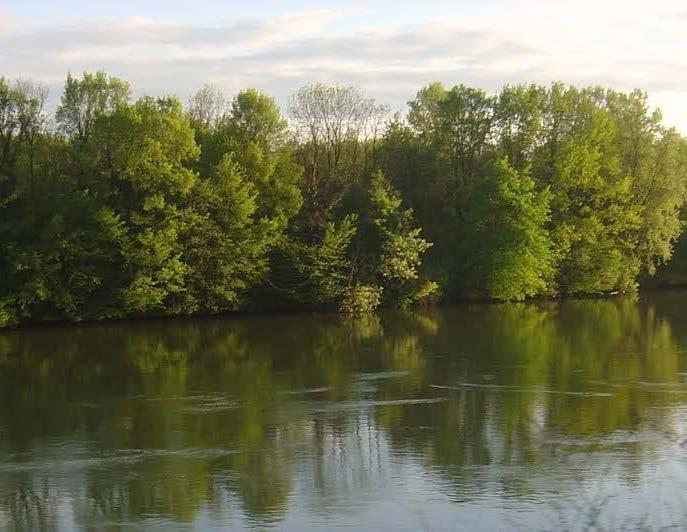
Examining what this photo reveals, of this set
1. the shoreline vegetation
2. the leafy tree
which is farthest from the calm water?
the leafy tree

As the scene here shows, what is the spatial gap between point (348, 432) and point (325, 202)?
32787mm

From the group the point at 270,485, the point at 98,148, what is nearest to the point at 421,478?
the point at 270,485

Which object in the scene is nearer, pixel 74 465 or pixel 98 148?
pixel 74 465

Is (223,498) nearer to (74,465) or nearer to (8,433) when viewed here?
(74,465)

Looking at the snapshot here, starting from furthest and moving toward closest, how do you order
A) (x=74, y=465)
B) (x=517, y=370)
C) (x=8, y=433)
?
(x=517, y=370) → (x=8, y=433) → (x=74, y=465)

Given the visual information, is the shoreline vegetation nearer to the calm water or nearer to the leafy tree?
the leafy tree

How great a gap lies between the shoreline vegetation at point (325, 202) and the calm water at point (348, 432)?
7.76m

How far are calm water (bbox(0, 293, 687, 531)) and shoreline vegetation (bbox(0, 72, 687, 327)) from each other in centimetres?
776

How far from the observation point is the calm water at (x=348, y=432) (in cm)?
1605

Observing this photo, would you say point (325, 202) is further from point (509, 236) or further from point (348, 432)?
point (348, 432)

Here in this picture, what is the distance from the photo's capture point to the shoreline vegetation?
152ft

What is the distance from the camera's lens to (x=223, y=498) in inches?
664

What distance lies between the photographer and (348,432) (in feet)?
72.2

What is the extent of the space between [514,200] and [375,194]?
29.4 ft
